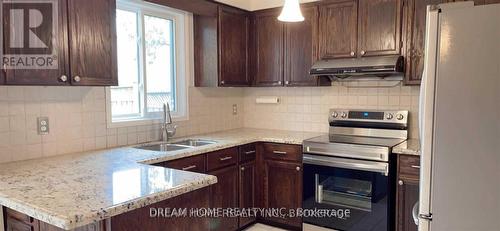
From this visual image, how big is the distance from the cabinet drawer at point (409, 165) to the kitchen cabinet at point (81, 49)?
213cm

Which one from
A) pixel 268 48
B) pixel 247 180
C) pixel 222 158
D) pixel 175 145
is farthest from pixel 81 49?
pixel 268 48

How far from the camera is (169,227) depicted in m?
1.76

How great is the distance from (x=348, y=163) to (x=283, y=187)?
705mm

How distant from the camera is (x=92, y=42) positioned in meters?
2.23

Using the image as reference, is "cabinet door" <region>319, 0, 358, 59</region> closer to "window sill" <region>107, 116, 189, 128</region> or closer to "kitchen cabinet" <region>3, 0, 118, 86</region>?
"window sill" <region>107, 116, 189, 128</region>

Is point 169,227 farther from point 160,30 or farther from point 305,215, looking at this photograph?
point 160,30

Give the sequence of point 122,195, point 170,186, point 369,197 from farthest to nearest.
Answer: point 369,197 → point 170,186 → point 122,195

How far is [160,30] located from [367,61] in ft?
6.19

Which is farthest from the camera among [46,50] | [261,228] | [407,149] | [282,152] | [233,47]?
[233,47]

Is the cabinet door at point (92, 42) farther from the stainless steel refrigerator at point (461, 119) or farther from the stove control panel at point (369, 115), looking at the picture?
the stove control panel at point (369, 115)

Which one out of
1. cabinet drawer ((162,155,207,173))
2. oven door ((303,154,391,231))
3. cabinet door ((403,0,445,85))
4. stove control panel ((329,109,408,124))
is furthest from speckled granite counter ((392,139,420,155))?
cabinet drawer ((162,155,207,173))

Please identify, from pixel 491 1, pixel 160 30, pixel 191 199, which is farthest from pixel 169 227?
pixel 491 1

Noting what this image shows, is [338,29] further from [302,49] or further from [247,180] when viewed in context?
[247,180]

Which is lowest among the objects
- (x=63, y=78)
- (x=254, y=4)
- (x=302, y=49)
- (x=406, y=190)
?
(x=406, y=190)
